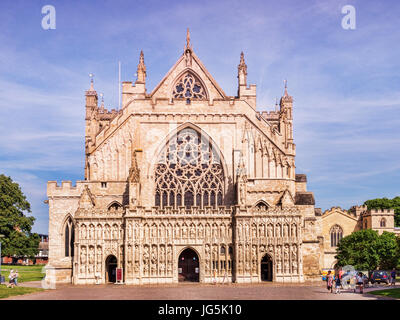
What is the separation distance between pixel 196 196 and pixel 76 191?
483 inches

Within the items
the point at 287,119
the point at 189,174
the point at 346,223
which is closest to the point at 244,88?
the point at 287,119

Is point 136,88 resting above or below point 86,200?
above

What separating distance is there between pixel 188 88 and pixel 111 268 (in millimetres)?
20978

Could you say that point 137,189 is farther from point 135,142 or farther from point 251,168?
point 251,168

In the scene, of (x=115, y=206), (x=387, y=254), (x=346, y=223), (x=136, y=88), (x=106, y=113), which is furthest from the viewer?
(x=346, y=223)

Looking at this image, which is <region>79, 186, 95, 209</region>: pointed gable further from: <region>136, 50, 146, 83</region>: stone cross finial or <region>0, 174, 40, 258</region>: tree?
<region>0, 174, 40, 258</region>: tree

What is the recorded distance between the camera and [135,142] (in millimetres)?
53781

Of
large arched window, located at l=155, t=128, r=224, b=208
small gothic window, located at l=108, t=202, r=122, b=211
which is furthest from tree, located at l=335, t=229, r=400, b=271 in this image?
small gothic window, located at l=108, t=202, r=122, b=211

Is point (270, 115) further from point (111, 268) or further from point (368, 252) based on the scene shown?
point (111, 268)

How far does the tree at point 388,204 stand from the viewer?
101438mm

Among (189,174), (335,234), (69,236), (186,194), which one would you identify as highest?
(189,174)

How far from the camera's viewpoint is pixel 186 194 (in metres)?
53.7

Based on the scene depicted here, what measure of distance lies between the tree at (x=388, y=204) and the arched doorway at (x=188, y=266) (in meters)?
61.5

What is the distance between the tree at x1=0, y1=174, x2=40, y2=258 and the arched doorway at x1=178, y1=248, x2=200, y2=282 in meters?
23.5
